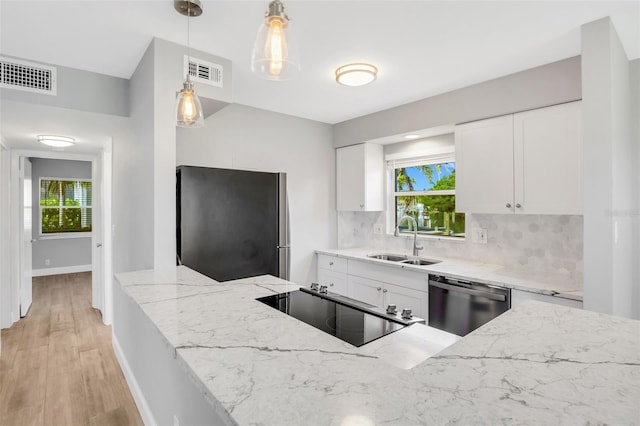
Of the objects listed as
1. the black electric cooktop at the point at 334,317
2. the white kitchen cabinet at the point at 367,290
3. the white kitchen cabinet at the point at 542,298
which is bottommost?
the white kitchen cabinet at the point at 367,290

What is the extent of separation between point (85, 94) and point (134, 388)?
212cm

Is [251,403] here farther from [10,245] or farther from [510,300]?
[10,245]

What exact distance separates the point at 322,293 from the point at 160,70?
5.60ft

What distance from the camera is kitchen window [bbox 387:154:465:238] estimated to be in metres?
3.57

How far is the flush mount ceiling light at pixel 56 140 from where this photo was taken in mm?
3160

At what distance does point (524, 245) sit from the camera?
2.93m

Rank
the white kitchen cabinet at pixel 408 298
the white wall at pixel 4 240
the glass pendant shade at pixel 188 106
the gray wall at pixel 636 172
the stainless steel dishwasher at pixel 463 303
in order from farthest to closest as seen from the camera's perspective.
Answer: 1. the white wall at pixel 4 240
2. the white kitchen cabinet at pixel 408 298
3. the stainless steel dishwasher at pixel 463 303
4. the gray wall at pixel 636 172
5. the glass pendant shade at pixel 188 106

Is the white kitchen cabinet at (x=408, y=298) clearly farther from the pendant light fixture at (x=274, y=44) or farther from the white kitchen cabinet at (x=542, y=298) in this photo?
the pendant light fixture at (x=274, y=44)

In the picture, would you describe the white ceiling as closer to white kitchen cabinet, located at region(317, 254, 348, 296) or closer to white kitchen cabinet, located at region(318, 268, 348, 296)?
white kitchen cabinet, located at region(317, 254, 348, 296)

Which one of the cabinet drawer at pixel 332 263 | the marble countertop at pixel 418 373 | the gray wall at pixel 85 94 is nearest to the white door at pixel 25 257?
the gray wall at pixel 85 94

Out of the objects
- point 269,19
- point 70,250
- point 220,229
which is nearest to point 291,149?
point 220,229

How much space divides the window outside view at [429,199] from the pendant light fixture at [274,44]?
2786 millimetres

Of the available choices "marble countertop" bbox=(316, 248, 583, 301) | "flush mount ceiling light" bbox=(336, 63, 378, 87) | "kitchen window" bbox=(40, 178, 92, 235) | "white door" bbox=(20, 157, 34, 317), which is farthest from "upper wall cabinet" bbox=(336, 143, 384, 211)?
"kitchen window" bbox=(40, 178, 92, 235)

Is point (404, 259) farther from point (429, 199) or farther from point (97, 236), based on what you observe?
point (97, 236)
